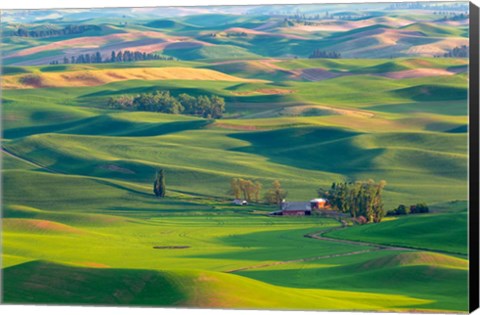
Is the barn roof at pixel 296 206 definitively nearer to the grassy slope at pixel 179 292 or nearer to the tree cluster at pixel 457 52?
the tree cluster at pixel 457 52

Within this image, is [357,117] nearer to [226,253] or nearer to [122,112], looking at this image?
[122,112]

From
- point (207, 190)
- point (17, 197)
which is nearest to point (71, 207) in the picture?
point (17, 197)

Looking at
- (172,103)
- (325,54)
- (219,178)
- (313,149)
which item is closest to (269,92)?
(325,54)

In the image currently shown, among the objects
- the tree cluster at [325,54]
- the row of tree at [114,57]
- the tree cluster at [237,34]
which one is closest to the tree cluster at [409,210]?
the tree cluster at [237,34]

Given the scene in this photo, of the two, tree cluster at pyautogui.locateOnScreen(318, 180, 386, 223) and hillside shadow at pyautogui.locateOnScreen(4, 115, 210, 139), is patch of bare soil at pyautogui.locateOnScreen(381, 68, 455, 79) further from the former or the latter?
tree cluster at pyautogui.locateOnScreen(318, 180, 386, 223)

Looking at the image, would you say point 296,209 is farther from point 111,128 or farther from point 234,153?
point 111,128
